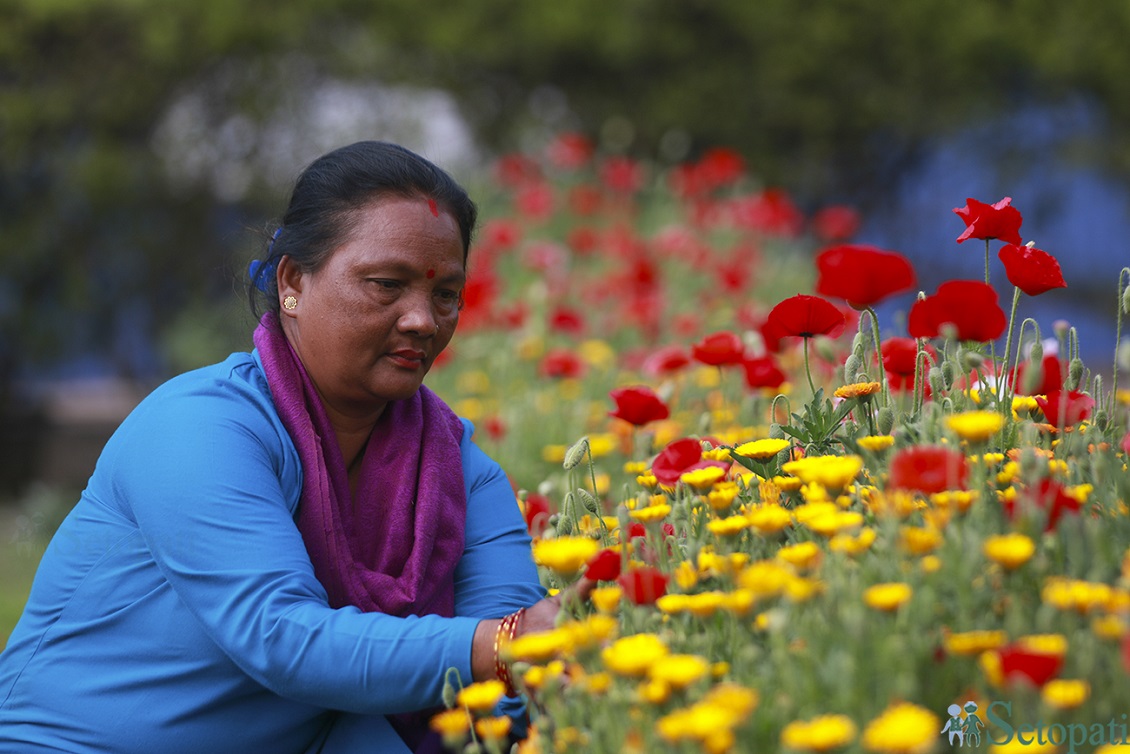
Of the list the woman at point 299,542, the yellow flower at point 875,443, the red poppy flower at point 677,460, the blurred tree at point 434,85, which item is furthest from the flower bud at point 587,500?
the blurred tree at point 434,85

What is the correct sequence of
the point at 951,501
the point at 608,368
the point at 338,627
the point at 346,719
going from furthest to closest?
1. the point at 608,368
2. the point at 346,719
3. the point at 338,627
4. the point at 951,501

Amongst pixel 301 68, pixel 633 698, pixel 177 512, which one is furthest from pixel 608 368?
pixel 301 68

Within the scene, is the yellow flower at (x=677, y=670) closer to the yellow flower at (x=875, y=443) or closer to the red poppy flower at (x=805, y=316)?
the yellow flower at (x=875, y=443)

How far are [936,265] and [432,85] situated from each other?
161 inches

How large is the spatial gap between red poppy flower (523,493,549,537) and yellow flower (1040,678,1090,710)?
1.36m

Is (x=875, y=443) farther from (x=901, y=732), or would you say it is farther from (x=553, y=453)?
(x=553, y=453)

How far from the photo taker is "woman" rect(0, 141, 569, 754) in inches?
71.2

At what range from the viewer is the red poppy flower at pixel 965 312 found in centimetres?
187

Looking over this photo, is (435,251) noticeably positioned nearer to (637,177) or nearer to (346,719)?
(346,719)

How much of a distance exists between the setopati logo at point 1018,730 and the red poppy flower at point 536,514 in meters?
1.20

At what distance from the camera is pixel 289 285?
2.24 meters

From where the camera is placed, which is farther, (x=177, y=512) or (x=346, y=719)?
(x=346, y=719)

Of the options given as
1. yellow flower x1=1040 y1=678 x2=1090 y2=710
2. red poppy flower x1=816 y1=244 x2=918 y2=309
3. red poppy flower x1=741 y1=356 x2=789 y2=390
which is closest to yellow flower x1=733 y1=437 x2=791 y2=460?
red poppy flower x1=816 y1=244 x2=918 y2=309

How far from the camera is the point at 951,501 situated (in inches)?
60.7
